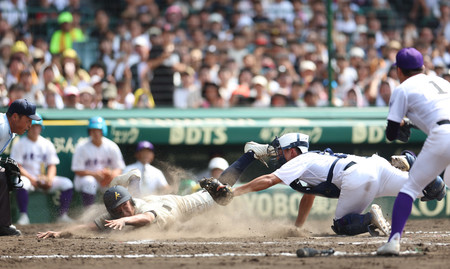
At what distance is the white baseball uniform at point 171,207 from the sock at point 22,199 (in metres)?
2.27

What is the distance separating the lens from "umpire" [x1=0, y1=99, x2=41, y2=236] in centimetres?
811

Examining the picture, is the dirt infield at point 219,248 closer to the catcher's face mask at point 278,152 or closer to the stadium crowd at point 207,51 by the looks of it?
the catcher's face mask at point 278,152

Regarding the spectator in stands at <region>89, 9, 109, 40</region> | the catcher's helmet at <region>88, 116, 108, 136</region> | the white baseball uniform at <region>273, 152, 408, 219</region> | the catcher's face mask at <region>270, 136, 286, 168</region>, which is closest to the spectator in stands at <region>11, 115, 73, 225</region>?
the catcher's helmet at <region>88, 116, 108, 136</region>

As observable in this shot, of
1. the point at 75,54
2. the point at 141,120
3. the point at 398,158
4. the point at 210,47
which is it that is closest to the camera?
the point at 398,158

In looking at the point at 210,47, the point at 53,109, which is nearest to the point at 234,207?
the point at 53,109

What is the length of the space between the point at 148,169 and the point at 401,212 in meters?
4.98

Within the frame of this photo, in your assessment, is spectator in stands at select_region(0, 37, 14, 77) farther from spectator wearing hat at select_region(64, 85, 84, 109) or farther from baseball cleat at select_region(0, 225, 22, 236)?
baseball cleat at select_region(0, 225, 22, 236)

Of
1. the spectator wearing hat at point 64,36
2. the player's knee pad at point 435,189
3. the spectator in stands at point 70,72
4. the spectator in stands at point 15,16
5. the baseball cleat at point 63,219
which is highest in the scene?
the spectator in stands at point 15,16

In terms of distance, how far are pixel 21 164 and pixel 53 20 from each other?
3310 millimetres

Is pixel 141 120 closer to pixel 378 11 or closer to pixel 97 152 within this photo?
pixel 97 152

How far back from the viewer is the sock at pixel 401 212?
6220 mm

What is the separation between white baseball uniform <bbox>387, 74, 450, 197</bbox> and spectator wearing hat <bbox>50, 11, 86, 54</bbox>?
7.67m

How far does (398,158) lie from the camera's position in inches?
340

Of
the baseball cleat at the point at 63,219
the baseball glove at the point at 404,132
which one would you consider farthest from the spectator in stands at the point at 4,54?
the baseball glove at the point at 404,132
